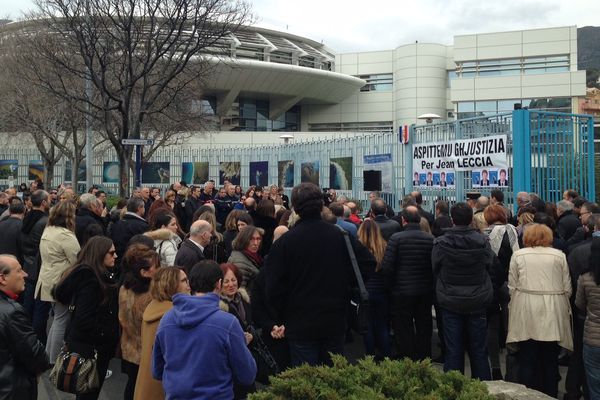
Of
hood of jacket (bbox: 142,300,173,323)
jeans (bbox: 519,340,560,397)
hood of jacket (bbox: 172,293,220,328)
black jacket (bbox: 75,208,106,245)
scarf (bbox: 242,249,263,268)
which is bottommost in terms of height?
jeans (bbox: 519,340,560,397)

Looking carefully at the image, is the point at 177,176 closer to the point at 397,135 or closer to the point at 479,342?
the point at 397,135

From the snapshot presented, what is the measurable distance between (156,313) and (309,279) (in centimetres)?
112

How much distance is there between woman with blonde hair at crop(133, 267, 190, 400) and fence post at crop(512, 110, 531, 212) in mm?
8645

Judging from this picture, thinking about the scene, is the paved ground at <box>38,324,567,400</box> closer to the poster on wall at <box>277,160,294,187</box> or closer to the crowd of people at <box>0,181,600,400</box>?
the crowd of people at <box>0,181,600,400</box>

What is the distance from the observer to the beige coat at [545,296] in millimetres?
5297

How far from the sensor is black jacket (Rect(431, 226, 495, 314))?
5539mm

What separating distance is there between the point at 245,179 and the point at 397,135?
417 inches

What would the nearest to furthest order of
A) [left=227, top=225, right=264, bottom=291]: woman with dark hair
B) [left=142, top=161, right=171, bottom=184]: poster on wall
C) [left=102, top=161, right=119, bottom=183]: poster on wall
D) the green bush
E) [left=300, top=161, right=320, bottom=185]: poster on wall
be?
the green bush < [left=227, top=225, right=264, bottom=291]: woman with dark hair < [left=300, top=161, right=320, bottom=185]: poster on wall < [left=142, top=161, right=171, bottom=184]: poster on wall < [left=102, top=161, right=119, bottom=183]: poster on wall

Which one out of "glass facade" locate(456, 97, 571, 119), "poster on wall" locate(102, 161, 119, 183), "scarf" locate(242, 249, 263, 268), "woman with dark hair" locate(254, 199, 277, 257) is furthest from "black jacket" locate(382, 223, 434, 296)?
"glass facade" locate(456, 97, 571, 119)

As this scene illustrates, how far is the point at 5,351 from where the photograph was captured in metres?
3.76

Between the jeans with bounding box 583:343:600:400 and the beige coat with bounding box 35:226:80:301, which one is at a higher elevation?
the beige coat with bounding box 35:226:80:301

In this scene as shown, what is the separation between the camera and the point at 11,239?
779 centimetres

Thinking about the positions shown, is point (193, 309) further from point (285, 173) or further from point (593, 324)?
point (285, 173)

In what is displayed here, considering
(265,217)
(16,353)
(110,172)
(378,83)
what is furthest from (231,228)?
(378,83)
